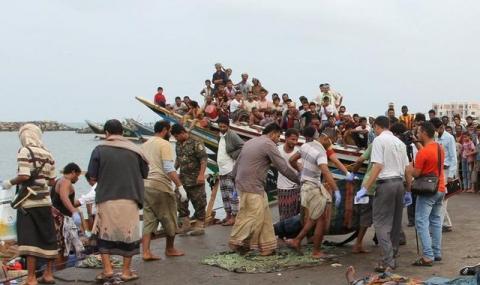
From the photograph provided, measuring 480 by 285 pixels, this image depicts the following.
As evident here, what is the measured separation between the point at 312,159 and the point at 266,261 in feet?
4.59

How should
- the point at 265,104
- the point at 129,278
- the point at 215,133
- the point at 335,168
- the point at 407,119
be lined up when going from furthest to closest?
the point at 265,104
the point at 407,119
the point at 215,133
the point at 335,168
the point at 129,278

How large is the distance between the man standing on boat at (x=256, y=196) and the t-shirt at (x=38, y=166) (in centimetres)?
237

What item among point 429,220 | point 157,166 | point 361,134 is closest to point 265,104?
point 361,134

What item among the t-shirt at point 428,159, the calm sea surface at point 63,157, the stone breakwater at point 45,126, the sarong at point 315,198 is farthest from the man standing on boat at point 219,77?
the stone breakwater at point 45,126

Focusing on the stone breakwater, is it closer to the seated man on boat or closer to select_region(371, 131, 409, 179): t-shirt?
the seated man on boat

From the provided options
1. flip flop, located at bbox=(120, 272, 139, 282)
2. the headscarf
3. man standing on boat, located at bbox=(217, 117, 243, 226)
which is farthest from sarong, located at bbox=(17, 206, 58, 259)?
man standing on boat, located at bbox=(217, 117, 243, 226)

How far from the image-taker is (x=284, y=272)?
22.7ft

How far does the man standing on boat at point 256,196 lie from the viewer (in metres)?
7.47

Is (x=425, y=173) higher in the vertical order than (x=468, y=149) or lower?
lower

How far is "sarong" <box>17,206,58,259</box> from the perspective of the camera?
6.48 meters

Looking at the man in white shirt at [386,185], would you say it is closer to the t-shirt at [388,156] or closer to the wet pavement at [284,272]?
the t-shirt at [388,156]

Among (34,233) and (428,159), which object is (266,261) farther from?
(34,233)

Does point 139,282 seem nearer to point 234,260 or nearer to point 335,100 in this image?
point 234,260

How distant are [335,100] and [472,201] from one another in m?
4.54
